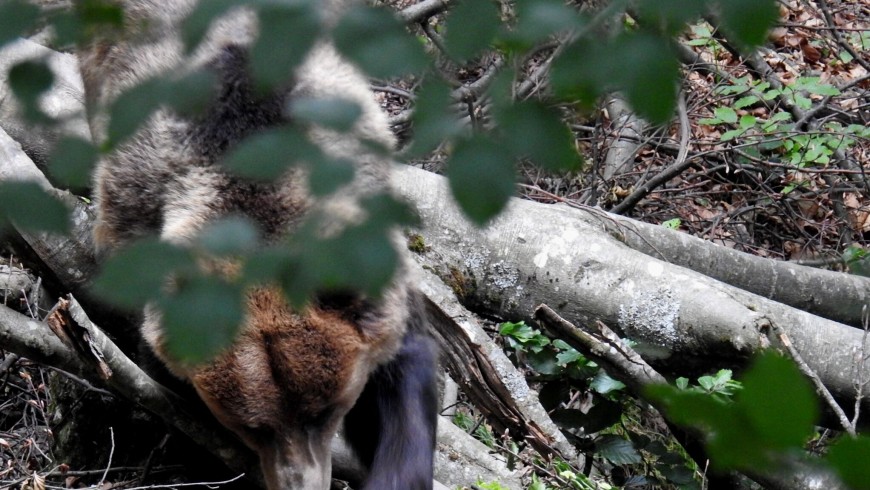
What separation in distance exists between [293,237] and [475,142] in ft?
0.68

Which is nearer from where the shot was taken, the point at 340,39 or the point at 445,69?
the point at 340,39

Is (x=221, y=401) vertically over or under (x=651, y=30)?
under

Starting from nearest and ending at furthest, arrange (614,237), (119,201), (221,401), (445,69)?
(445,69), (221,401), (119,201), (614,237)

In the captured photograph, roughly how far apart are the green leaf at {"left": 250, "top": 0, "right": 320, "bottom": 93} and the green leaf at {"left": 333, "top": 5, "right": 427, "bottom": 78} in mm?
29

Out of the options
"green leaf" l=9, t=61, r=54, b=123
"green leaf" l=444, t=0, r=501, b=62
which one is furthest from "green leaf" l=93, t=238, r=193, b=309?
"green leaf" l=444, t=0, r=501, b=62

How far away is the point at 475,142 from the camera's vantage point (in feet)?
2.99

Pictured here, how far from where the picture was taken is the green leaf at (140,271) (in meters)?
0.97

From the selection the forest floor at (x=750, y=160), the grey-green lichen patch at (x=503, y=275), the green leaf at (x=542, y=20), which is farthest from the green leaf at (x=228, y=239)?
the forest floor at (x=750, y=160)

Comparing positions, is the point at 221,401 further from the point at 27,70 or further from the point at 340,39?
the point at 340,39

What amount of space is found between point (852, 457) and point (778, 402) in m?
0.08

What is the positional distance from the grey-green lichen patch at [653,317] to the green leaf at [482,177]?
14.5 feet

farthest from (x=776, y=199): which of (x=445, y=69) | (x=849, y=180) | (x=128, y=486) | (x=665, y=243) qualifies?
(x=445, y=69)

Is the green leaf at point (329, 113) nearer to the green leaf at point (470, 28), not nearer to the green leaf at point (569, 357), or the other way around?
the green leaf at point (470, 28)

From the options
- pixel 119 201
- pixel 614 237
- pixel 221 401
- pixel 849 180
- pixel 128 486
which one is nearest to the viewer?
pixel 221 401
